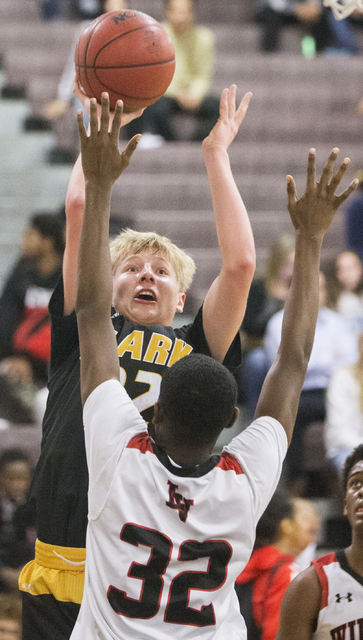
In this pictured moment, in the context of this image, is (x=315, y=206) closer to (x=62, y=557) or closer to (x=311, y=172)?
(x=311, y=172)

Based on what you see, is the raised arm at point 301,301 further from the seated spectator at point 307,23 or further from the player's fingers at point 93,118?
the seated spectator at point 307,23

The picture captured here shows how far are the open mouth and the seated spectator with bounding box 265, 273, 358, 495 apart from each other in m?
2.91

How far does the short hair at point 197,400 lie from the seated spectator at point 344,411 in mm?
3479

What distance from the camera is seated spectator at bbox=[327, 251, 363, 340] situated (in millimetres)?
6449

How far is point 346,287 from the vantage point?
6559 millimetres

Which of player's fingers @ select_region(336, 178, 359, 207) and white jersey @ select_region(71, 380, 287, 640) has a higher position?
player's fingers @ select_region(336, 178, 359, 207)

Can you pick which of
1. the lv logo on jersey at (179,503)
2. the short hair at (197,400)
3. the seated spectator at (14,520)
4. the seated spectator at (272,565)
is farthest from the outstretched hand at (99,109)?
the seated spectator at (14,520)

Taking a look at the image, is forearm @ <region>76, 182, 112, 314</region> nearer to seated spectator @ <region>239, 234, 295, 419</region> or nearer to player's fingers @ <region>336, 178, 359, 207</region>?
player's fingers @ <region>336, 178, 359, 207</region>

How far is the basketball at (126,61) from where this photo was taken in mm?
2949

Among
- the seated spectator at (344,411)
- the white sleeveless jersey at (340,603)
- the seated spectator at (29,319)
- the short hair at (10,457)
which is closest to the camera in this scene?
the white sleeveless jersey at (340,603)

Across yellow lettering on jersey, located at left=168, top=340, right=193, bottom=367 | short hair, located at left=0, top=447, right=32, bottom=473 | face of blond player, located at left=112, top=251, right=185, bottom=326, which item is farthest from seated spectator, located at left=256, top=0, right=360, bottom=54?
yellow lettering on jersey, located at left=168, top=340, right=193, bottom=367

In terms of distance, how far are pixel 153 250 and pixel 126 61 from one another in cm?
67

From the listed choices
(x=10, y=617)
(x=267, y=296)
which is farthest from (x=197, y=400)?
(x=267, y=296)

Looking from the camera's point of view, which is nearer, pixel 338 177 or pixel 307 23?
pixel 338 177
